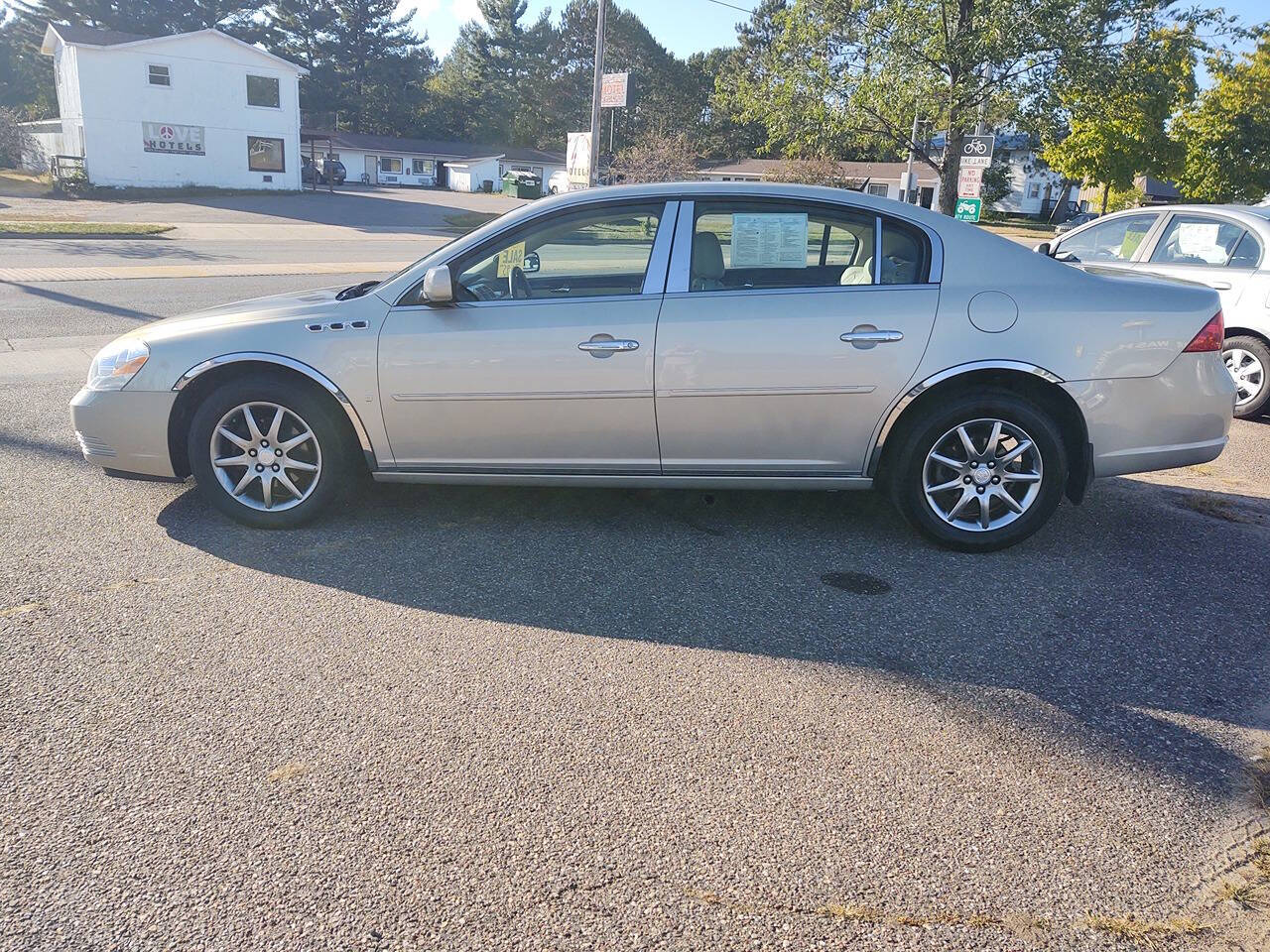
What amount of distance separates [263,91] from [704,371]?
1952 inches

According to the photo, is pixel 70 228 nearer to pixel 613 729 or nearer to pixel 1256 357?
pixel 1256 357

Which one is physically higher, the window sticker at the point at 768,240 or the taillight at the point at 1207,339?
the window sticker at the point at 768,240

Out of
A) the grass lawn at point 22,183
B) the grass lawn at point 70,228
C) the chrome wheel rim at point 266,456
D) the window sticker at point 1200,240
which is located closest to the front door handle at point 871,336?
the chrome wheel rim at point 266,456

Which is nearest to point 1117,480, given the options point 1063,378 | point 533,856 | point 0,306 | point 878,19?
point 1063,378

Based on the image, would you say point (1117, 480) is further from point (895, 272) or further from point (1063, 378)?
point (895, 272)

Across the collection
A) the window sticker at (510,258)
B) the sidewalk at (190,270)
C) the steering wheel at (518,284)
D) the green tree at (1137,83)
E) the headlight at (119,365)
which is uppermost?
the green tree at (1137,83)

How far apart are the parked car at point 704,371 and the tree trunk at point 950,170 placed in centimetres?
2048

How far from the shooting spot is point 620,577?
4.39 m

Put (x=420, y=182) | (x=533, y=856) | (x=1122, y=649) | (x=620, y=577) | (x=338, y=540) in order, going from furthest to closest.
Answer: (x=420, y=182) → (x=338, y=540) → (x=620, y=577) → (x=1122, y=649) → (x=533, y=856)

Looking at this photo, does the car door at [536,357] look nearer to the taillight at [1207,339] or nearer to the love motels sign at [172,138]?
the taillight at [1207,339]

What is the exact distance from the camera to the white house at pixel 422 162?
69750 millimetres

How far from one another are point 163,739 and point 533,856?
4.22 feet

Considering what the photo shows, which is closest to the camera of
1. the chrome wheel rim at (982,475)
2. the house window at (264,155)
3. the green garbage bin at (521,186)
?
the chrome wheel rim at (982,475)

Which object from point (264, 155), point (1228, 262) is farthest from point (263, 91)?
point (1228, 262)
